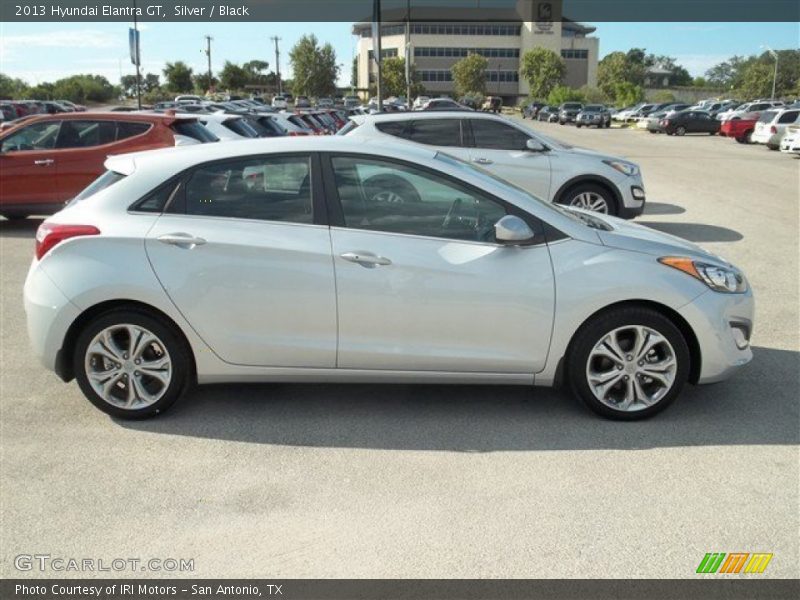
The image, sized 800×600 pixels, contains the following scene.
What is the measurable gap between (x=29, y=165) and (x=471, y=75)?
107m

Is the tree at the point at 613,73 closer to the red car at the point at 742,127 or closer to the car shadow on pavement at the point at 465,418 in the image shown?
the red car at the point at 742,127

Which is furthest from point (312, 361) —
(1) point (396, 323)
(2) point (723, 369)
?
(2) point (723, 369)

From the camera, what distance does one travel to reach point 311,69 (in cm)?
10481

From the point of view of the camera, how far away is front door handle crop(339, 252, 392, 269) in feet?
14.3

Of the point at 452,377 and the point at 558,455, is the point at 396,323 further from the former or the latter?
the point at 558,455

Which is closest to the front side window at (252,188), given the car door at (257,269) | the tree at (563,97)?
the car door at (257,269)

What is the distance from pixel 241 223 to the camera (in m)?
4.49

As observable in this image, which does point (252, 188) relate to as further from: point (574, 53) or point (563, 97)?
point (574, 53)

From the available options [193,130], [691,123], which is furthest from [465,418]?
[691,123]

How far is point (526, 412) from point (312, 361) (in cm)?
134

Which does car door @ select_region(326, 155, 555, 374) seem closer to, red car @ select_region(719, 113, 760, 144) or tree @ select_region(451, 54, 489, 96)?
red car @ select_region(719, 113, 760, 144)

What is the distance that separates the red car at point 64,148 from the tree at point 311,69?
9655 cm

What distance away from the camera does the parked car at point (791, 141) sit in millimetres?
26203
